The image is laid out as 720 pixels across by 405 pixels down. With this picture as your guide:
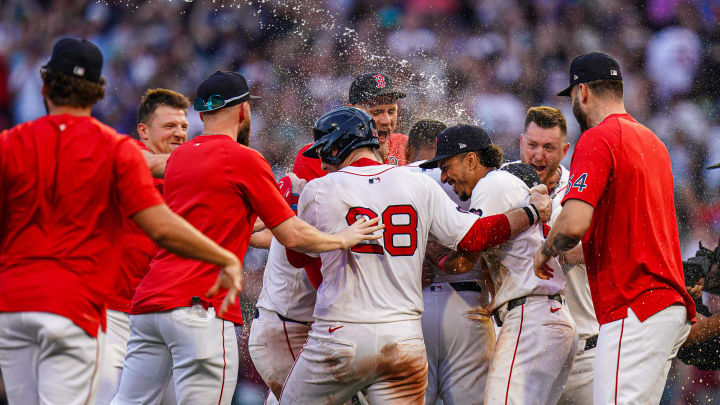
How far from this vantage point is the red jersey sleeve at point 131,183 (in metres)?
3.16

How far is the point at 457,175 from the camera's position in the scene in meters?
5.21

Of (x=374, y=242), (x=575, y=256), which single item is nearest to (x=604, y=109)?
(x=575, y=256)

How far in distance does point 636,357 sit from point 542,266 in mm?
749

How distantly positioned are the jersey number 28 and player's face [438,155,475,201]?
1.00 metres

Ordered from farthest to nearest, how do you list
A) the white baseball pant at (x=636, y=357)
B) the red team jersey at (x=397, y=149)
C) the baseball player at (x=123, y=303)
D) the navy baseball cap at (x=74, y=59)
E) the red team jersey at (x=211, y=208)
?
the red team jersey at (x=397, y=149), the baseball player at (x=123, y=303), the red team jersey at (x=211, y=208), the white baseball pant at (x=636, y=357), the navy baseball cap at (x=74, y=59)

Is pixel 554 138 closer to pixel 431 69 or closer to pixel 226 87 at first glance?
pixel 226 87

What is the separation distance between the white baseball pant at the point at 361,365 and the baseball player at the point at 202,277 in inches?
16.6

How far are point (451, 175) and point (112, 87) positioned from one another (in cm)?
705

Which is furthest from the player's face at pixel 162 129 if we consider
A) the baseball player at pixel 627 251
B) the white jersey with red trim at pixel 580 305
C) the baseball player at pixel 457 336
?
the baseball player at pixel 627 251

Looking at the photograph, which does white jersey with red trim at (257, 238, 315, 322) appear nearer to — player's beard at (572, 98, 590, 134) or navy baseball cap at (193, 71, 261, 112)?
navy baseball cap at (193, 71, 261, 112)

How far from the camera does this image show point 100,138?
321 centimetres

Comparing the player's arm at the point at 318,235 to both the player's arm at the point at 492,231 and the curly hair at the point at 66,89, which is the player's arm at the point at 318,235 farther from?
the curly hair at the point at 66,89

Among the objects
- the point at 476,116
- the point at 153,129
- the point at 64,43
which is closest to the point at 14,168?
the point at 64,43

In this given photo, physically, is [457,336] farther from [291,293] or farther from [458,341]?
[291,293]
